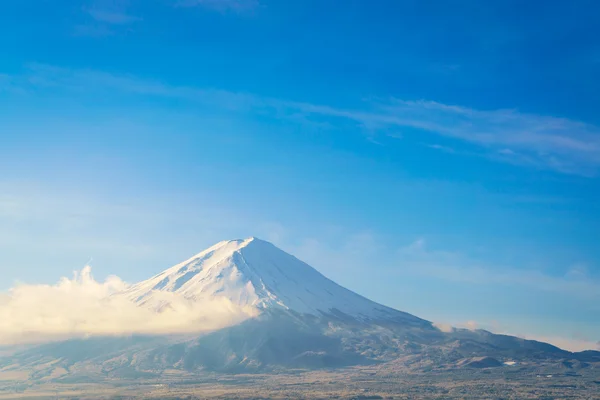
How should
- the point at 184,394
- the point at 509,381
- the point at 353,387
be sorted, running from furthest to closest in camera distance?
1. the point at 509,381
2. the point at 353,387
3. the point at 184,394

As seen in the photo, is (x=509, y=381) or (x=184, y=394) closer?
(x=184, y=394)

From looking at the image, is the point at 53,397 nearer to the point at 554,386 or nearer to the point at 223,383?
the point at 223,383

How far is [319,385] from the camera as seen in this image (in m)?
185

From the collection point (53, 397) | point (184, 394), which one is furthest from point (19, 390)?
point (184, 394)

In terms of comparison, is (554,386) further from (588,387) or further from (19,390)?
(19,390)

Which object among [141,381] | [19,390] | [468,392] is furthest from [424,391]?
[19,390]

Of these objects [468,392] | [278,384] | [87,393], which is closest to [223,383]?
[278,384]

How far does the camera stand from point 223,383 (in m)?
197

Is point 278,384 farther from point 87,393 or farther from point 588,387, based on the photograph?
point 588,387

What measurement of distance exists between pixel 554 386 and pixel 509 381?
14726 mm

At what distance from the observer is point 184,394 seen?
162m

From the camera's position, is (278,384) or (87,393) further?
(278,384)

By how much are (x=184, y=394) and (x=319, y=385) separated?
135 feet

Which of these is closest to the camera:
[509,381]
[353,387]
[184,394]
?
[184,394]
